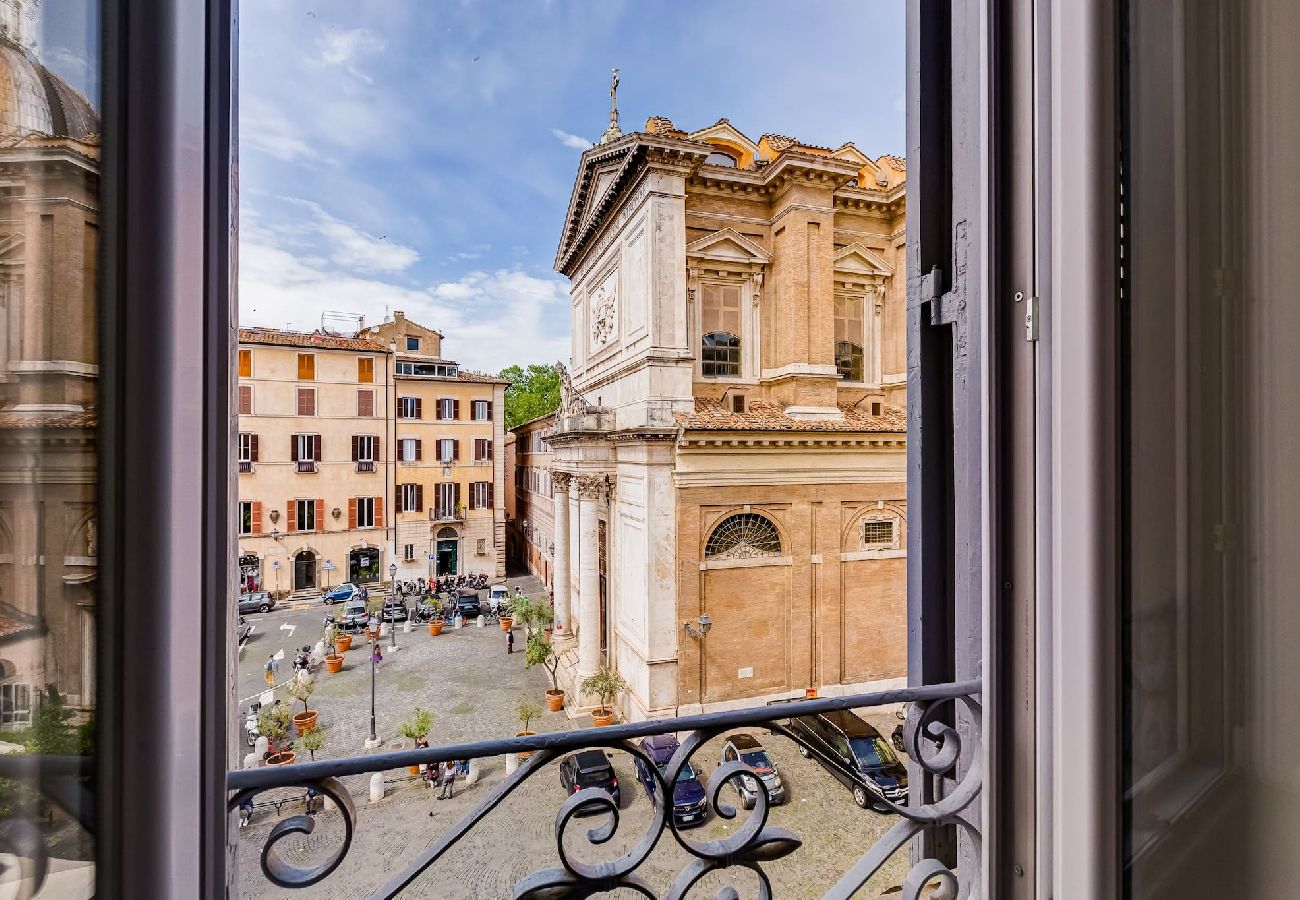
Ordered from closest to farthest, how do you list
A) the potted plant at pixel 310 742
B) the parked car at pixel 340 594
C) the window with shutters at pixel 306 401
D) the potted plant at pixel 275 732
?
the potted plant at pixel 275 732 < the potted plant at pixel 310 742 < the window with shutters at pixel 306 401 < the parked car at pixel 340 594

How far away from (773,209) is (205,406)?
10842 mm

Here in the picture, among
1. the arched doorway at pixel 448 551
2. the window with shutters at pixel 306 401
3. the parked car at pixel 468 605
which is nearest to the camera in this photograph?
the window with shutters at pixel 306 401

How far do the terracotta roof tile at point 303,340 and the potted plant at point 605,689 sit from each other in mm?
8381

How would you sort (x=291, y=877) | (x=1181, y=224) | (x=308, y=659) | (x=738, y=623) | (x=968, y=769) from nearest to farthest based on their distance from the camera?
(x=291, y=877)
(x=1181, y=224)
(x=968, y=769)
(x=738, y=623)
(x=308, y=659)

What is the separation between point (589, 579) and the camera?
10578mm

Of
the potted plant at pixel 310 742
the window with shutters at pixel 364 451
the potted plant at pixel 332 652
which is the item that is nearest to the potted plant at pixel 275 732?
the potted plant at pixel 310 742

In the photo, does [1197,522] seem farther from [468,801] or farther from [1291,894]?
[468,801]

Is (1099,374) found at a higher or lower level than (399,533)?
higher

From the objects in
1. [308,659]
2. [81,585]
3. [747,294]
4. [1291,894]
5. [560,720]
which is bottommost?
[560,720]

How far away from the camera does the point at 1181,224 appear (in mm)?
832

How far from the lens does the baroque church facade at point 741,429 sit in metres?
8.79

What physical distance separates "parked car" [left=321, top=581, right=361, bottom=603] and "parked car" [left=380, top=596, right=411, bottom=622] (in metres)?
0.72

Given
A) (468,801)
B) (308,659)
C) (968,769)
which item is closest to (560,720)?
(468,801)

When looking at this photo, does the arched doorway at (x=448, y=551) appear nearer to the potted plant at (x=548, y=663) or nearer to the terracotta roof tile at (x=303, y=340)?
the terracotta roof tile at (x=303, y=340)
